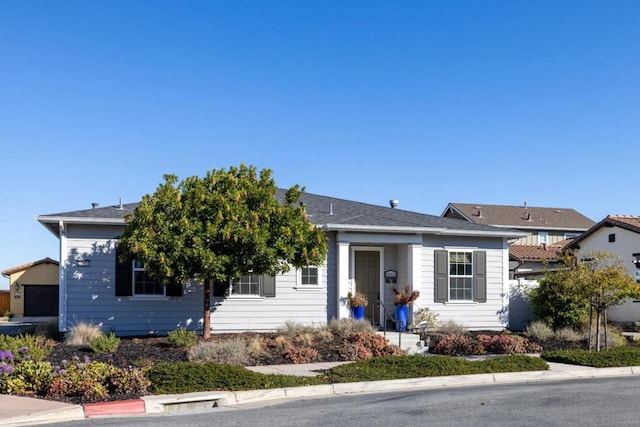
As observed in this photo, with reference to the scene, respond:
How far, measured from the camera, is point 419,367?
12.8 m

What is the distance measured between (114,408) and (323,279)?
10.3 m

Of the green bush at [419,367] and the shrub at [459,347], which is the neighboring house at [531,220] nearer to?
the shrub at [459,347]

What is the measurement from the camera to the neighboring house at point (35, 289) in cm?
3638

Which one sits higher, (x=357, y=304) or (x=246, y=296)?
(x=246, y=296)

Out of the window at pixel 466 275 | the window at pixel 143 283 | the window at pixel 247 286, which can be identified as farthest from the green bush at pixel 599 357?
the window at pixel 143 283

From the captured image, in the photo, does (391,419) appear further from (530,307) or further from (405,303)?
(530,307)

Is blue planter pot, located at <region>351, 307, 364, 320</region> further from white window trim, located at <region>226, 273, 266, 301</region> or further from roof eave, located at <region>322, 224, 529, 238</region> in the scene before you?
white window trim, located at <region>226, 273, 266, 301</region>

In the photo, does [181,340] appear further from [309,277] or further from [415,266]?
[415,266]

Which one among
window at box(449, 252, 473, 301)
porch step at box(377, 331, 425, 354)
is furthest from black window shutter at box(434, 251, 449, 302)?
porch step at box(377, 331, 425, 354)

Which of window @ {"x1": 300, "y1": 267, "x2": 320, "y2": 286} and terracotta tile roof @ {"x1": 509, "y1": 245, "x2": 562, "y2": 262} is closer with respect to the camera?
window @ {"x1": 300, "y1": 267, "x2": 320, "y2": 286}

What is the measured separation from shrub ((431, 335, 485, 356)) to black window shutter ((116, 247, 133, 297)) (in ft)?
25.5

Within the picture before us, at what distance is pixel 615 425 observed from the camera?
8383 millimetres

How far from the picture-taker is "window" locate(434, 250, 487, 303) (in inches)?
800

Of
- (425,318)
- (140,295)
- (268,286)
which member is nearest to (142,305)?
(140,295)
